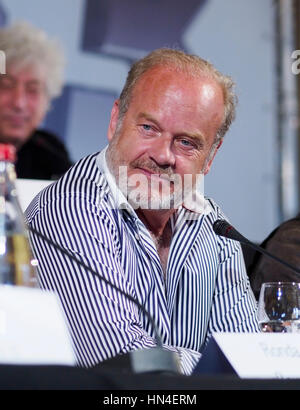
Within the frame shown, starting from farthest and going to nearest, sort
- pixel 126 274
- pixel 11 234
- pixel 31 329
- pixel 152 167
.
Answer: pixel 152 167
pixel 126 274
pixel 11 234
pixel 31 329

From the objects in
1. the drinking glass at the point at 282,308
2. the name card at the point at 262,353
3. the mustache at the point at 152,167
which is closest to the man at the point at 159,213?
the mustache at the point at 152,167

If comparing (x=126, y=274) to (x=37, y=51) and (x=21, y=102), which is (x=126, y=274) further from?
(x=37, y=51)

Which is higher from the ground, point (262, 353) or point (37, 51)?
point (37, 51)

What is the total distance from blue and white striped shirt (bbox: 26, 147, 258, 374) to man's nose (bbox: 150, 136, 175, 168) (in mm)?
124

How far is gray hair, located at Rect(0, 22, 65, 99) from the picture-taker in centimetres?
341

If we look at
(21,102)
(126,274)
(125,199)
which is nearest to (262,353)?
(126,274)

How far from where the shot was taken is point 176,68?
1.68 metres

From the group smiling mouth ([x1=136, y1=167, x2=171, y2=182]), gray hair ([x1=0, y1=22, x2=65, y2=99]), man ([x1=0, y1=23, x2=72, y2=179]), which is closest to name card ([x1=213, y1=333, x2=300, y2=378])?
smiling mouth ([x1=136, y1=167, x2=171, y2=182])

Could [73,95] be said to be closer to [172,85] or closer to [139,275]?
[172,85]

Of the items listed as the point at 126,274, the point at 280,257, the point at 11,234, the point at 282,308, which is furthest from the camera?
the point at 280,257

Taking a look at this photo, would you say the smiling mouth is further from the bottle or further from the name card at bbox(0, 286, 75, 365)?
the name card at bbox(0, 286, 75, 365)

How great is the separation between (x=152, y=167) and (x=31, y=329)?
3.21 feet

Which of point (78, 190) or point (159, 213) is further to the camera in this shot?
point (159, 213)
